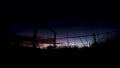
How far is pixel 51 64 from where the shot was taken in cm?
746

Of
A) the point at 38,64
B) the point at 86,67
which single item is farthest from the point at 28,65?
the point at 86,67

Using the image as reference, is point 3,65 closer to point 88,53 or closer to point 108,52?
point 88,53

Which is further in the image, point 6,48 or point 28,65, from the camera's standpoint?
point 6,48

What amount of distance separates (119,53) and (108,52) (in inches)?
22.8

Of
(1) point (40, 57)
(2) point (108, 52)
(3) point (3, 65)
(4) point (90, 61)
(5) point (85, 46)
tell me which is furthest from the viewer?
(5) point (85, 46)

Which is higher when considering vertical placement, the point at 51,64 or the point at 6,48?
the point at 6,48

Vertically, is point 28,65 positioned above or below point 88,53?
below

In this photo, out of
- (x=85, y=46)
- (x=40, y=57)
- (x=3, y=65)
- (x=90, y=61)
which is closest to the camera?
(x=3, y=65)

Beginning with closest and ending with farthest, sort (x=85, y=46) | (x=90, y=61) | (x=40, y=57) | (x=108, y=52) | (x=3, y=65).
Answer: (x=3, y=65)
(x=90, y=61)
(x=108, y=52)
(x=40, y=57)
(x=85, y=46)

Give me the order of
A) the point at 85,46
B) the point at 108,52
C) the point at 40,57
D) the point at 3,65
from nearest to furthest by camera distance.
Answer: the point at 3,65
the point at 108,52
the point at 40,57
the point at 85,46

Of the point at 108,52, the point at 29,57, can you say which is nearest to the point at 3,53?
the point at 29,57

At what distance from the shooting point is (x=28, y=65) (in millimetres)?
7234

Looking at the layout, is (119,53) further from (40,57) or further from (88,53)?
(40,57)

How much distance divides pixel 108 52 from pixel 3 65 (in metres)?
4.98
